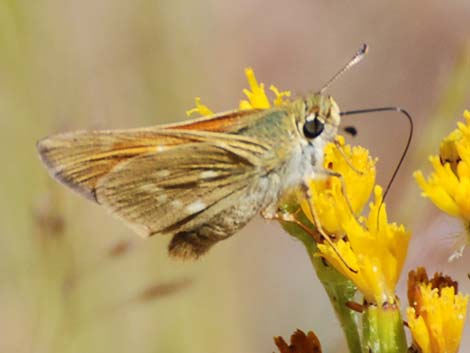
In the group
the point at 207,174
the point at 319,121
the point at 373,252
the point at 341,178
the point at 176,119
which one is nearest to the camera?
the point at 373,252

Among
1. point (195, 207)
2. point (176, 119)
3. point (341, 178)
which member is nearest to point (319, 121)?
point (341, 178)

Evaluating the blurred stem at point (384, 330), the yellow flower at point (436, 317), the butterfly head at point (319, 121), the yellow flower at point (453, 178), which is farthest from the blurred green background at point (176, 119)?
the butterfly head at point (319, 121)

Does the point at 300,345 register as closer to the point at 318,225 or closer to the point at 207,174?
the point at 318,225

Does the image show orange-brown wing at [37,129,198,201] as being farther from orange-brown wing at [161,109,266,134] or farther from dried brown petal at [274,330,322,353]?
dried brown petal at [274,330,322,353]

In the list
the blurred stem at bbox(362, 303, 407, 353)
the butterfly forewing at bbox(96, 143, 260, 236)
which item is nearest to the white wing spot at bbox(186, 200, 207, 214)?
the butterfly forewing at bbox(96, 143, 260, 236)

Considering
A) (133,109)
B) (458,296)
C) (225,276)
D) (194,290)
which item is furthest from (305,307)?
(458,296)
